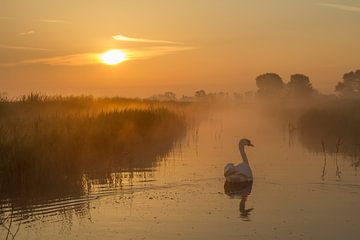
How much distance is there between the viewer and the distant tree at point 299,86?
114762mm

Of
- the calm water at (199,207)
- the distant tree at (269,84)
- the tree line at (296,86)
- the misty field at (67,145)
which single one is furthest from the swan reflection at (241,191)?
the distant tree at (269,84)

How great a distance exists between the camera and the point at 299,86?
11581 cm

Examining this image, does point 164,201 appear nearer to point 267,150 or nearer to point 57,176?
point 57,176

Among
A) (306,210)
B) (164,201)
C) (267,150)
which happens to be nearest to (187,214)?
(164,201)

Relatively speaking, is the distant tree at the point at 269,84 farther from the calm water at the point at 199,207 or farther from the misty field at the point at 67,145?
the calm water at the point at 199,207

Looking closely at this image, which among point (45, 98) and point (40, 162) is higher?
point (45, 98)

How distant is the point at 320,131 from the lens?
33.4 m

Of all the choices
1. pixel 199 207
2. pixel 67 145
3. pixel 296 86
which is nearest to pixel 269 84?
pixel 296 86

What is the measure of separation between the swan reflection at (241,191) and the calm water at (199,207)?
3 centimetres

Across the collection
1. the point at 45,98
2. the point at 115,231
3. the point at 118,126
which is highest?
the point at 45,98

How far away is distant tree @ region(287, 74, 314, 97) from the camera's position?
377 feet

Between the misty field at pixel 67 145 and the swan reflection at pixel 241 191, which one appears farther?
the misty field at pixel 67 145

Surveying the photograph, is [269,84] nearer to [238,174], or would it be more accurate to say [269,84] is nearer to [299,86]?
[299,86]

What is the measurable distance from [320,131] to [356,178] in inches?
724
